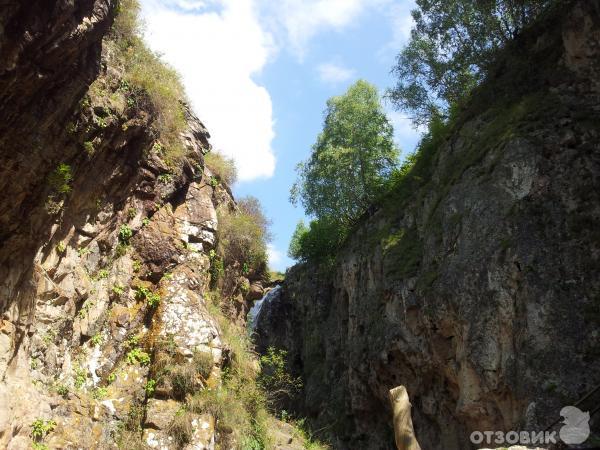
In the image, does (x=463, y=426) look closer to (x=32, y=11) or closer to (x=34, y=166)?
(x=34, y=166)

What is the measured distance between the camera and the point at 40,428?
9.66 m

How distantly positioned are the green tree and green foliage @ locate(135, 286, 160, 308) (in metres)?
13.1

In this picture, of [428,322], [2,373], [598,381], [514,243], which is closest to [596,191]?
[514,243]

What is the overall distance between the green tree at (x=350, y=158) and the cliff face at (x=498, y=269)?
6.29 m

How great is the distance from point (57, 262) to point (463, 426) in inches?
397

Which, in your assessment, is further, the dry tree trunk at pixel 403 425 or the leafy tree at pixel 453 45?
the leafy tree at pixel 453 45

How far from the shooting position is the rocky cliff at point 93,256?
27.2ft

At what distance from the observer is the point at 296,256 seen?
27.9m

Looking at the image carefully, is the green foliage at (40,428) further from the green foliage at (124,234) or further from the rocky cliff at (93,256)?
the green foliage at (124,234)

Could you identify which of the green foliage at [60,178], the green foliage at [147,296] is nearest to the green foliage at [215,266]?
the green foliage at [147,296]

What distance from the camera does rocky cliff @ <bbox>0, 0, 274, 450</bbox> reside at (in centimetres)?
829

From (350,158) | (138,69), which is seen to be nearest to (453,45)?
(350,158)

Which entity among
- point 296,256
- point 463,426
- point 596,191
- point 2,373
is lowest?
point 463,426

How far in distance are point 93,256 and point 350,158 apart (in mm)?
15375
